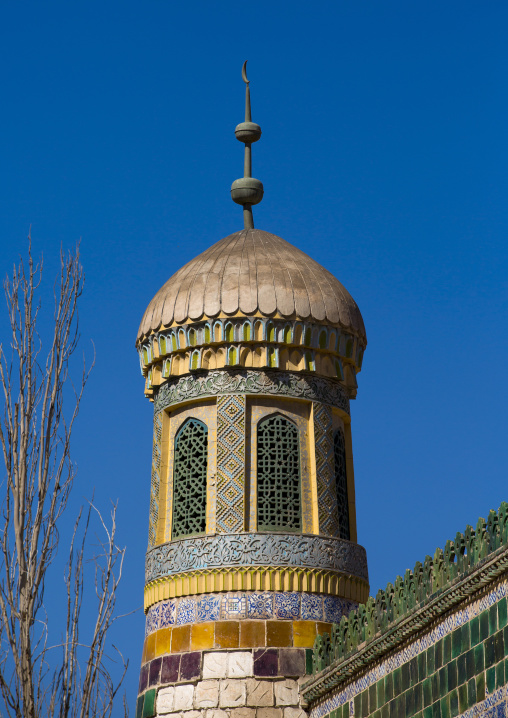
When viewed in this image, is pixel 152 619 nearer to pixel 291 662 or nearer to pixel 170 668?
pixel 170 668

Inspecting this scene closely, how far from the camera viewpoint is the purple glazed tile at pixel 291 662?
11.7 metres

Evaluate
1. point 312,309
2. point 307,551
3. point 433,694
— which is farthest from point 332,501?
point 433,694

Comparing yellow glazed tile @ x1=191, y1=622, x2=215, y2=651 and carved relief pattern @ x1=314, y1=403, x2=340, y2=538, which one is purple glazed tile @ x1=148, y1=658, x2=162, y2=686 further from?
carved relief pattern @ x1=314, y1=403, x2=340, y2=538

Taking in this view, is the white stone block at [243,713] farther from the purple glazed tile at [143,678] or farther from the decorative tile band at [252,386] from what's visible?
the decorative tile band at [252,386]

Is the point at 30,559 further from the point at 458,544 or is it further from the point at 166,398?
the point at 458,544

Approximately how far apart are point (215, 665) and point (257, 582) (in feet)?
2.71

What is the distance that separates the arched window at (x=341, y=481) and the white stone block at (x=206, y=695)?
6.60 ft

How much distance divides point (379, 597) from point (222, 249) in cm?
443

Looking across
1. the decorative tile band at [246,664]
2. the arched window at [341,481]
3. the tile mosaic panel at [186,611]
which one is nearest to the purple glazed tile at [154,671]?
the decorative tile band at [246,664]

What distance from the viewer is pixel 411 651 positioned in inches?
381

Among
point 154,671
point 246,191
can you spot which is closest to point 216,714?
point 154,671

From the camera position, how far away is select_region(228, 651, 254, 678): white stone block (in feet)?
38.1

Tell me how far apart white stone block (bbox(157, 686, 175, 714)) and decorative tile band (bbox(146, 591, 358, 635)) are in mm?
604

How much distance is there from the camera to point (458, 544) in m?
9.07
